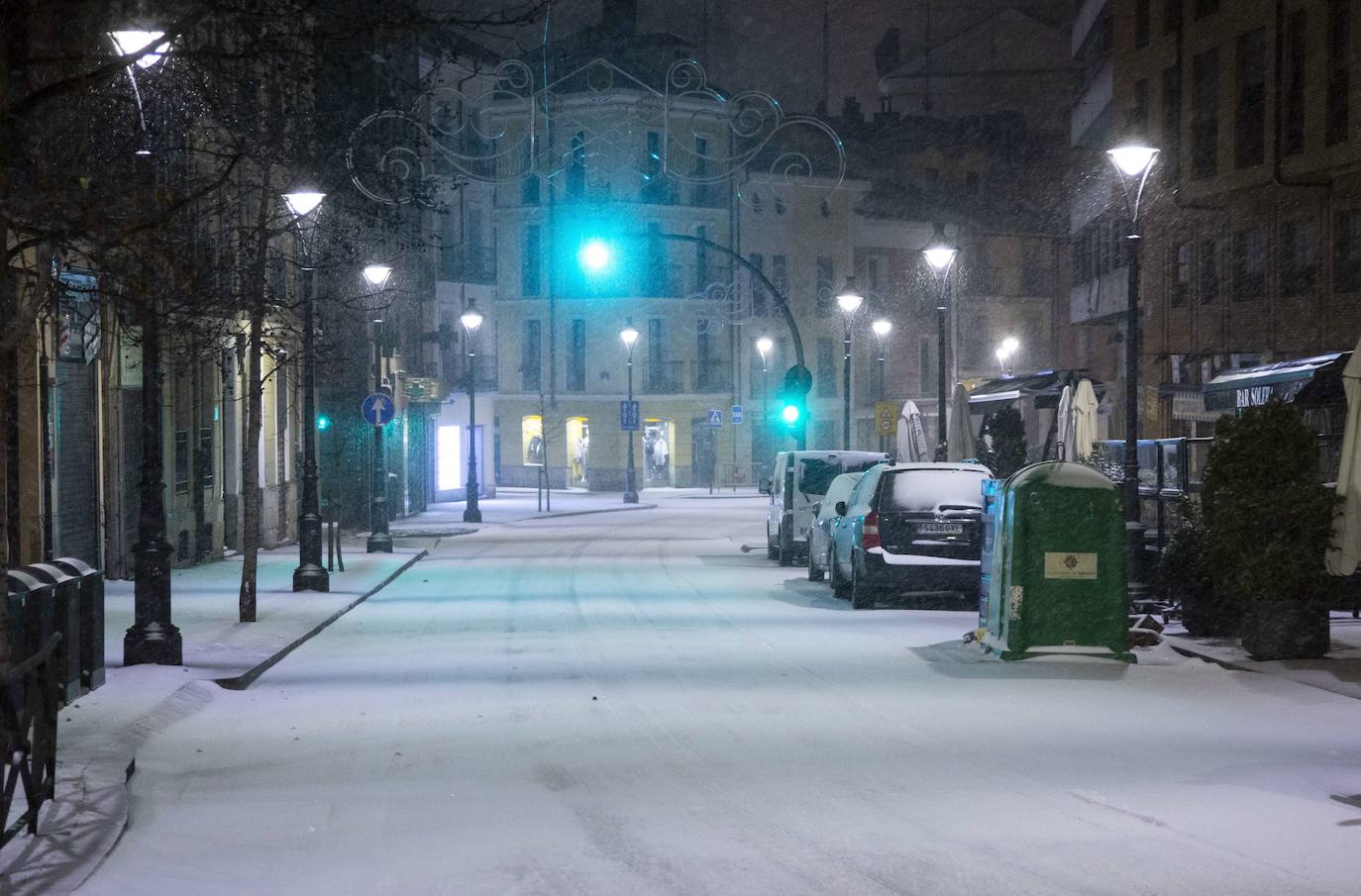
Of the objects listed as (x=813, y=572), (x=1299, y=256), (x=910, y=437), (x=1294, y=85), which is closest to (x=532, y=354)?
(x=910, y=437)

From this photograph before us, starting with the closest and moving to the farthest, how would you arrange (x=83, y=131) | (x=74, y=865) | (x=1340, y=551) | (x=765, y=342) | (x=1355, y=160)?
(x=74, y=865) → (x=83, y=131) → (x=1340, y=551) → (x=1355, y=160) → (x=765, y=342)

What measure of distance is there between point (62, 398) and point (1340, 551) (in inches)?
673

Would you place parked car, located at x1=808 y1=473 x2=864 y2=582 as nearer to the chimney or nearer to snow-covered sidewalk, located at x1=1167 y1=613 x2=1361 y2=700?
snow-covered sidewalk, located at x1=1167 y1=613 x2=1361 y2=700

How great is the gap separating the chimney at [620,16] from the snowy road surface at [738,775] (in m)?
66.9

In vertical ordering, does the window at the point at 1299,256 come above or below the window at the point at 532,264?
below

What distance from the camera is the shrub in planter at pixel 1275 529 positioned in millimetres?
16266

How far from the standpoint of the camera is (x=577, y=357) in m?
79.9

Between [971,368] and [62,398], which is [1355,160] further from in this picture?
[971,368]

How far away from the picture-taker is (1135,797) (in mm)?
9578

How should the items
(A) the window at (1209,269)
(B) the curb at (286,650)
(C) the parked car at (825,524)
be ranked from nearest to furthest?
(B) the curb at (286,650), (C) the parked car at (825,524), (A) the window at (1209,269)

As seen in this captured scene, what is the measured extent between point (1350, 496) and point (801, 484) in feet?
52.2

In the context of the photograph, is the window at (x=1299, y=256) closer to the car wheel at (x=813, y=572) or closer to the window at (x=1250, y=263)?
the window at (x=1250, y=263)

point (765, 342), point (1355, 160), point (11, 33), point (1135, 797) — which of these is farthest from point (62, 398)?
point (765, 342)

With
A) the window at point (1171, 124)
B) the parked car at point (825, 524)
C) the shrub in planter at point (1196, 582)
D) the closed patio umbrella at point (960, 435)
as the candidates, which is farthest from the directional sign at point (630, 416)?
the shrub in planter at point (1196, 582)
